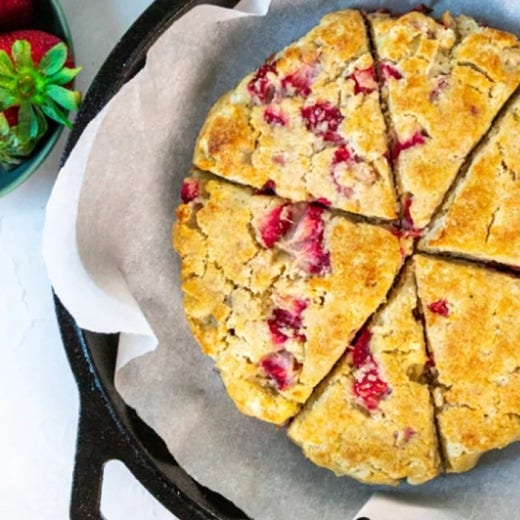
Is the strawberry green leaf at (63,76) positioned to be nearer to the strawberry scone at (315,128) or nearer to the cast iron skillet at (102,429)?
the cast iron skillet at (102,429)

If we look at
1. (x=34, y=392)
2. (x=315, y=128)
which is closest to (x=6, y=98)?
(x=315, y=128)

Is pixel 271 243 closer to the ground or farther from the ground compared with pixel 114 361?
farther from the ground

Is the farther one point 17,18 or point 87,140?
point 17,18

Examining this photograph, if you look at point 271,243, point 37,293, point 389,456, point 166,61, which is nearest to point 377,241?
point 271,243

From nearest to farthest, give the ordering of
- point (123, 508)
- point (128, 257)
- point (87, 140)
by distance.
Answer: point (87, 140) → point (128, 257) → point (123, 508)

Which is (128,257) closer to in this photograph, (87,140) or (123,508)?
(87,140)

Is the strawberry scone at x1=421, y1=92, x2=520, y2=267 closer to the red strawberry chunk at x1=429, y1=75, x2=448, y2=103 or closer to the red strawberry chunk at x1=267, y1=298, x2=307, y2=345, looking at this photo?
the red strawberry chunk at x1=429, y1=75, x2=448, y2=103

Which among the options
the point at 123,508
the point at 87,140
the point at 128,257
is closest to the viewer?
the point at 87,140
